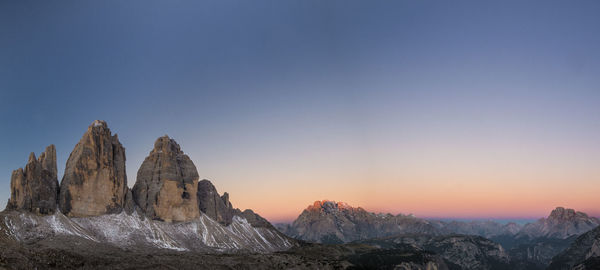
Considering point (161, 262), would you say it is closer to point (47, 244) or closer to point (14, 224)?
point (47, 244)

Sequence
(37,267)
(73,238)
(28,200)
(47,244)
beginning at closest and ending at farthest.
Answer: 1. (37,267)
2. (47,244)
3. (73,238)
4. (28,200)

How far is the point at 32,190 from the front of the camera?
18725 cm

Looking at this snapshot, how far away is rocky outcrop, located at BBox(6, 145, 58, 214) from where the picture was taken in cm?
18412

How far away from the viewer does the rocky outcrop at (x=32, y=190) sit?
A: 604ft

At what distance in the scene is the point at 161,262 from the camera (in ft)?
511

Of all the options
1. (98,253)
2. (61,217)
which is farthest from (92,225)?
(98,253)

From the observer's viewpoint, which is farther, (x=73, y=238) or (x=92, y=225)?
(x=92, y=225)

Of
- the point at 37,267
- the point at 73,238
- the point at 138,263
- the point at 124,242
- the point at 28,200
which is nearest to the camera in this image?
the point at 37,267

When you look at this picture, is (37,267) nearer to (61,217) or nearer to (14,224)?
(14,224)

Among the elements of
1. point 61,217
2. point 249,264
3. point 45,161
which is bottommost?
point 249,264

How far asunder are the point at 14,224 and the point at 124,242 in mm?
47256

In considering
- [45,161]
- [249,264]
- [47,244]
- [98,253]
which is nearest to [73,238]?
[47,244]

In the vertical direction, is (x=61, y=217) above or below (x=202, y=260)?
above

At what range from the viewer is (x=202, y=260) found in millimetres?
175750
